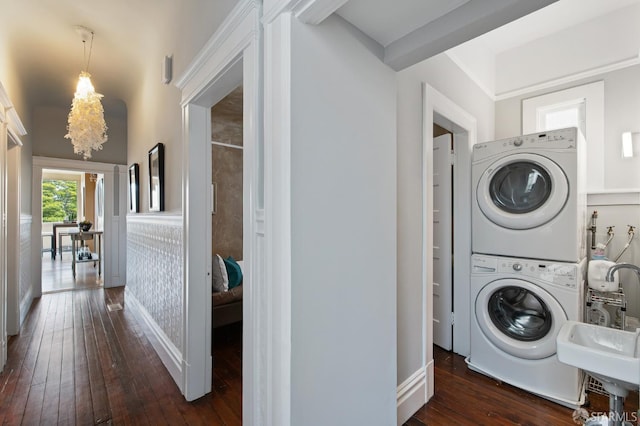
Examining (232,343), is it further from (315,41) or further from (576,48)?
(576,48)

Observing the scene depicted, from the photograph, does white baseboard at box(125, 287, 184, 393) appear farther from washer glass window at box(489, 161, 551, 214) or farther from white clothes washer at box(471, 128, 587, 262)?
washer glass window at box(489, 161, 551, 214)

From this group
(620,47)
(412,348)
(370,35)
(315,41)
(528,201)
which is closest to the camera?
(315,41)

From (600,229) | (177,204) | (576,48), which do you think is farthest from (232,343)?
(576,48)

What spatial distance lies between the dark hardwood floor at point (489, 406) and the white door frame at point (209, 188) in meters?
1.30

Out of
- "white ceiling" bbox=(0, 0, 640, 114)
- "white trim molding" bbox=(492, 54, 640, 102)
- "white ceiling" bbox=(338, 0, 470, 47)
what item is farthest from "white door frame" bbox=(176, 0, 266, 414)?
"white trim molding" bbox=(492, 54, 640, 102)

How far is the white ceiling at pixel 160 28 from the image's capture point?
1.09 meters

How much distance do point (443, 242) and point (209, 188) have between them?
6.64ft

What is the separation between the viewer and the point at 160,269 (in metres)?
2.55

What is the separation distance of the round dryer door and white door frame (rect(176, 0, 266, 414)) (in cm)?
192

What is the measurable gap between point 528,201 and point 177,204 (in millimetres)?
2594

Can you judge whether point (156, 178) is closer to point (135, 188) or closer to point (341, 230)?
point (135, 188)

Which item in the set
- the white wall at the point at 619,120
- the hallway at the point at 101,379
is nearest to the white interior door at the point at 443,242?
the white wall at the point at 619,120

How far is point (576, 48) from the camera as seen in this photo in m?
2.62

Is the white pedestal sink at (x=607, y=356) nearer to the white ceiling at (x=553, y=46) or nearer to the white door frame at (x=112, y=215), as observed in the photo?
the white ceiling at (x=553, y=46)
